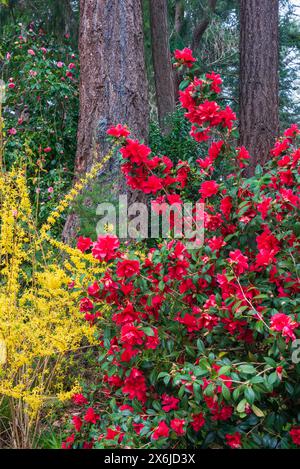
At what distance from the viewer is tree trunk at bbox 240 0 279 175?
615 cm

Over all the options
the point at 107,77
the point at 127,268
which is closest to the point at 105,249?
the point at 127,268

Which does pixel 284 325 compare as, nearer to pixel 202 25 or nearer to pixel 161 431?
pixel 161 431

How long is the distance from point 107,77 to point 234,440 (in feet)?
11.3

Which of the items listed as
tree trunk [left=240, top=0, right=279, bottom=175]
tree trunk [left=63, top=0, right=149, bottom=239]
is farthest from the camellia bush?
tree trunk [left=240, top=0, right=279, bottom=175]

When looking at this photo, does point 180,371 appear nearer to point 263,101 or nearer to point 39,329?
point 39,329

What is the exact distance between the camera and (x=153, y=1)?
30.7 feet

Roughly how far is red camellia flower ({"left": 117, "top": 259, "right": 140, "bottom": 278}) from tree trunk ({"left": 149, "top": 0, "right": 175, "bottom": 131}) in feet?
24.0

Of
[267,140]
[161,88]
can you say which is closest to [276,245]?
[267,140]

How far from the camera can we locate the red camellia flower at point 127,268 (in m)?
2.24

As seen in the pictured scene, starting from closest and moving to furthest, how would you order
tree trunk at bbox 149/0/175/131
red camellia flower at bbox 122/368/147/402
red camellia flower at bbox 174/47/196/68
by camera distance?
1. red camellia flower at bbox 122/368/147/402
2. red camellia flower at bbox 174/47/196/68
3. tree trunk at bbox 149/0/175/131

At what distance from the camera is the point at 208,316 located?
7.41 ft

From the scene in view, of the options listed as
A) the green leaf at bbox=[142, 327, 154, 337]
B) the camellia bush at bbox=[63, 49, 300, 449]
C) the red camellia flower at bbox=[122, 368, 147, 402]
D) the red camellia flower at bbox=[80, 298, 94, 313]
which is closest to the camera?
the camellia bush at bbox=[63, 49, 300, 449]

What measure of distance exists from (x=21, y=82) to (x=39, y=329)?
14.7 feet

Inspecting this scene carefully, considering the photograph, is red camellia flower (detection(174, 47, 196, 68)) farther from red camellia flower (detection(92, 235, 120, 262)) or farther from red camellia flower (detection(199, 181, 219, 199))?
red camellia flower (detection(92, 235, 120, 262))
